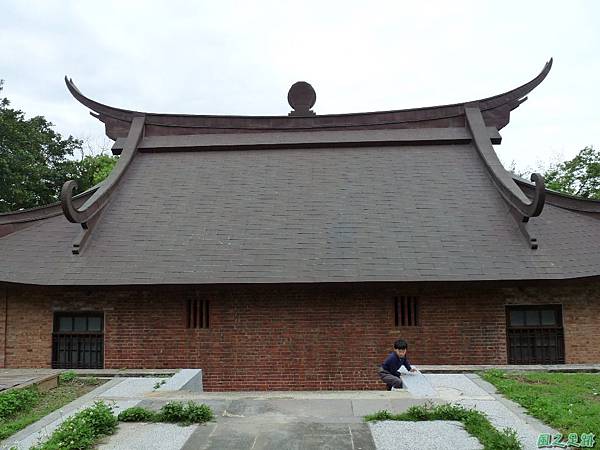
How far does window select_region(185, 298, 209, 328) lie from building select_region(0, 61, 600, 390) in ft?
0.06

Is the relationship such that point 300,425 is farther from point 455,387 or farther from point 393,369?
point 455,387

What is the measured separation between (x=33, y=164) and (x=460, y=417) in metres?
26.1

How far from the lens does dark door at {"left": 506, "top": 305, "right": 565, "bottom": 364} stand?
8.78 metres

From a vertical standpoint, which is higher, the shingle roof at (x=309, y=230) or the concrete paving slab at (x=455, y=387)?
the shingle roof at (x=309, y=230)

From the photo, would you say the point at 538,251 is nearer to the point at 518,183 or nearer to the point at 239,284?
the point at 518,183

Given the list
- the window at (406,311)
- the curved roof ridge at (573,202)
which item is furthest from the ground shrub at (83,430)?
the curved roof ridge at (573,202)

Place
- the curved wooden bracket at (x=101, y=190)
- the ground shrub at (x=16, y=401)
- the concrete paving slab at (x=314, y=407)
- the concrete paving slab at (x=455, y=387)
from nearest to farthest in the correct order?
the concrete paving slab at (x=314, y=407)
the ground shrub at (x=16, y=401)
the concrete paving slab at (x=455, y=387)
the curved wooden bracket at (x=101, y=190)

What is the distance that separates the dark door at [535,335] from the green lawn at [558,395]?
1.67 metres

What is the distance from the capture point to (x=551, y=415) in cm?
475

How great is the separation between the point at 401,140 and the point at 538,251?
4743 mm

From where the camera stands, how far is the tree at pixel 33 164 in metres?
24.5

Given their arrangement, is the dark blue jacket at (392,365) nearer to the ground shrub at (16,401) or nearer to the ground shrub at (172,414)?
the ground shrub at (172,414)

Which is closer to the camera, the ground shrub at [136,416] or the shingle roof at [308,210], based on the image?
the ground shrub at [136,416]

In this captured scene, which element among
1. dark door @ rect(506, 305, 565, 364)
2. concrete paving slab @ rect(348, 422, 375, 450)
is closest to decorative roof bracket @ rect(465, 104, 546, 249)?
dark door @ rect(506, 305, 565, 364)
